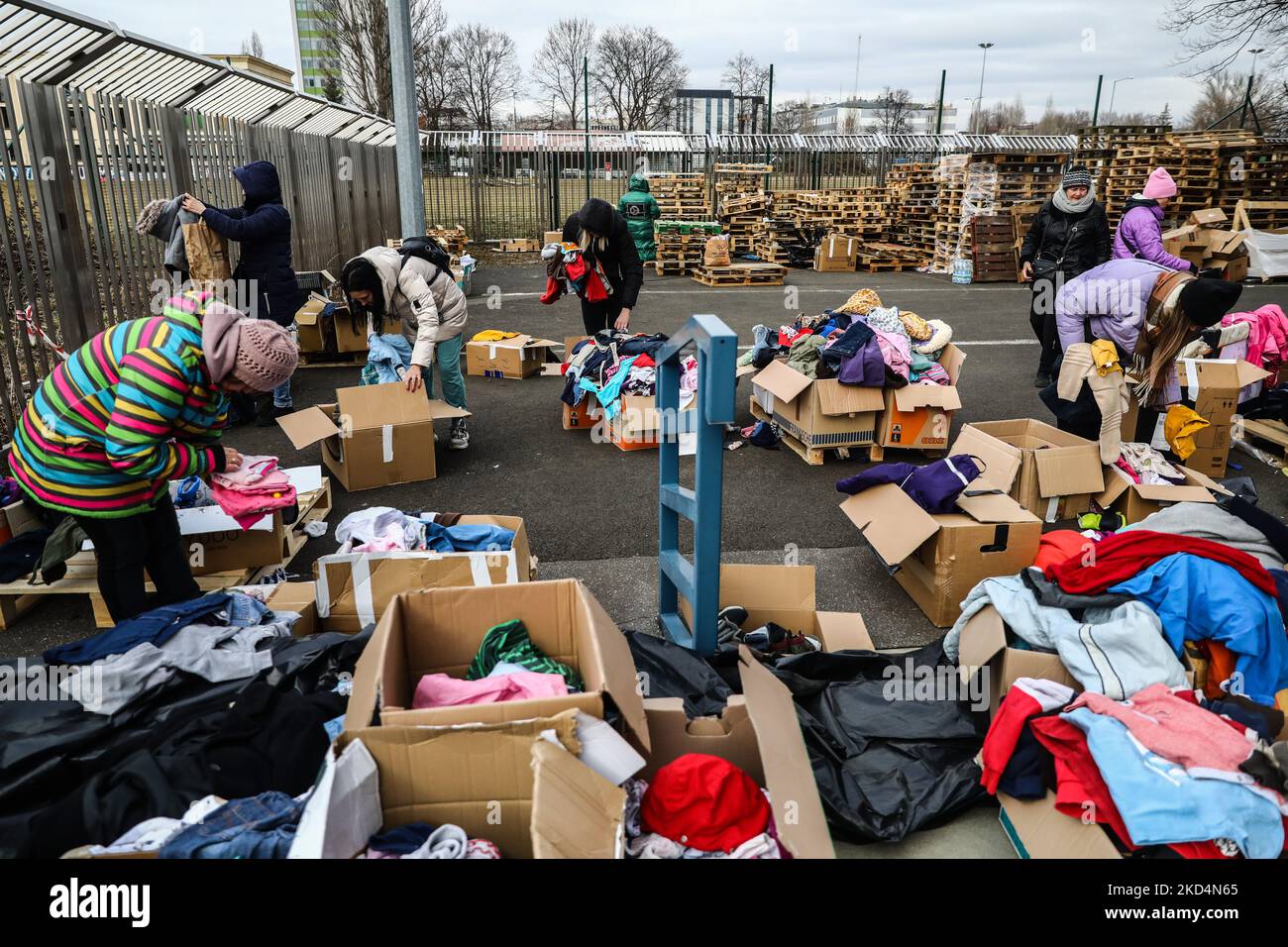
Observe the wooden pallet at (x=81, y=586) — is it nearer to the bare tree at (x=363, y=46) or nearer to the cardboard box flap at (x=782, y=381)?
the cardboard box flap at (x=782, y=381)

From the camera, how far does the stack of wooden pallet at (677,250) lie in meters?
16.8

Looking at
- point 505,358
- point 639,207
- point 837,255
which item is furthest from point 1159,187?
point 837,255

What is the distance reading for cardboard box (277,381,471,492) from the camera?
570 cm

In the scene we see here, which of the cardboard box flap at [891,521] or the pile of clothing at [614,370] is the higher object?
the pile of clothing at [614,370]

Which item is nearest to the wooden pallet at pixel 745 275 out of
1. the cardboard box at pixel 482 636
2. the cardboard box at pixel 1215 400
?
the cardboard box at pixel 1215 400

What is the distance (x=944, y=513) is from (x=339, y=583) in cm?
290

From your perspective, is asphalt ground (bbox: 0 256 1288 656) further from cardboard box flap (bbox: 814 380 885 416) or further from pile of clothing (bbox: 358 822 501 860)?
pile of clothing (bbox: 358 822 501 860)

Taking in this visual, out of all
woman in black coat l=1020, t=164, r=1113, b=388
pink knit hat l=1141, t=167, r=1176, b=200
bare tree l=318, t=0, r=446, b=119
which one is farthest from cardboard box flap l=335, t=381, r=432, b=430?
bare tree l=318, t=0, r=446, b=119

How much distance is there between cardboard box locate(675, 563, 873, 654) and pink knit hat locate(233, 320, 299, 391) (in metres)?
1.97

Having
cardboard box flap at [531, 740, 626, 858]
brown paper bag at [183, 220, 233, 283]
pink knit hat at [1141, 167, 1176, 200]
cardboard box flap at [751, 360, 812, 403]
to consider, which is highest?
pink knit hat at [1141, 167, 1176, 200]

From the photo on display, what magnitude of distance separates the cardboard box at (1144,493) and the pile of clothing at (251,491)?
4657 millimetres

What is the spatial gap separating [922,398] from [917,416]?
0.17 metres
